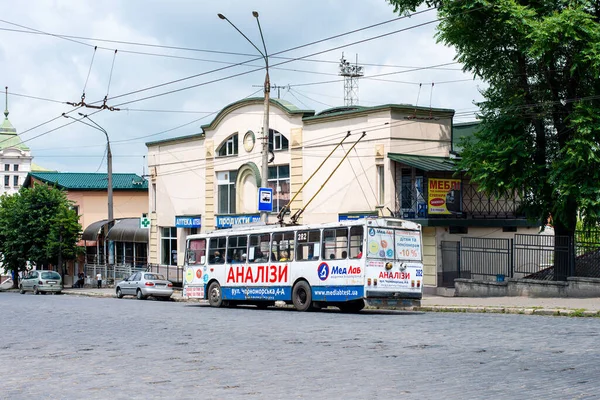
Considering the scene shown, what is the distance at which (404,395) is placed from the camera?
10031mm

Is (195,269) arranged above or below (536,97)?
below

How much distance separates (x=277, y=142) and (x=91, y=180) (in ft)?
120

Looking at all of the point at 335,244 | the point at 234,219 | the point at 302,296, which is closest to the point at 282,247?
the point at 302,296

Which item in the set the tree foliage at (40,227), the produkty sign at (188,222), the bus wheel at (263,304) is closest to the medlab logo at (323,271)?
the bus wheel at (263,304)

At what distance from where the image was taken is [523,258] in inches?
1282

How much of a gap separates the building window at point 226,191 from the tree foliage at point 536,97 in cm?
1697

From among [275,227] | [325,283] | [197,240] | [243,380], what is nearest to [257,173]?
[197,240]

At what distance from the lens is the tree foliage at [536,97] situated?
2712 centimetres

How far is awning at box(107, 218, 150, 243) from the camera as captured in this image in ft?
186

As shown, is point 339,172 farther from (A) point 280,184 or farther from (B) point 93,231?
(B) point 93,231

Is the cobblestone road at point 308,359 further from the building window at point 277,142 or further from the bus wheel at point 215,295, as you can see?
the building window at point 277,142

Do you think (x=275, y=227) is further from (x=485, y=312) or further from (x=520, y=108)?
(x=520, y=108)

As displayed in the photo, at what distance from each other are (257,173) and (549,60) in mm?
19048

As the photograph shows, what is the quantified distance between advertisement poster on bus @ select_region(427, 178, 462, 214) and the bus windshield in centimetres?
884
